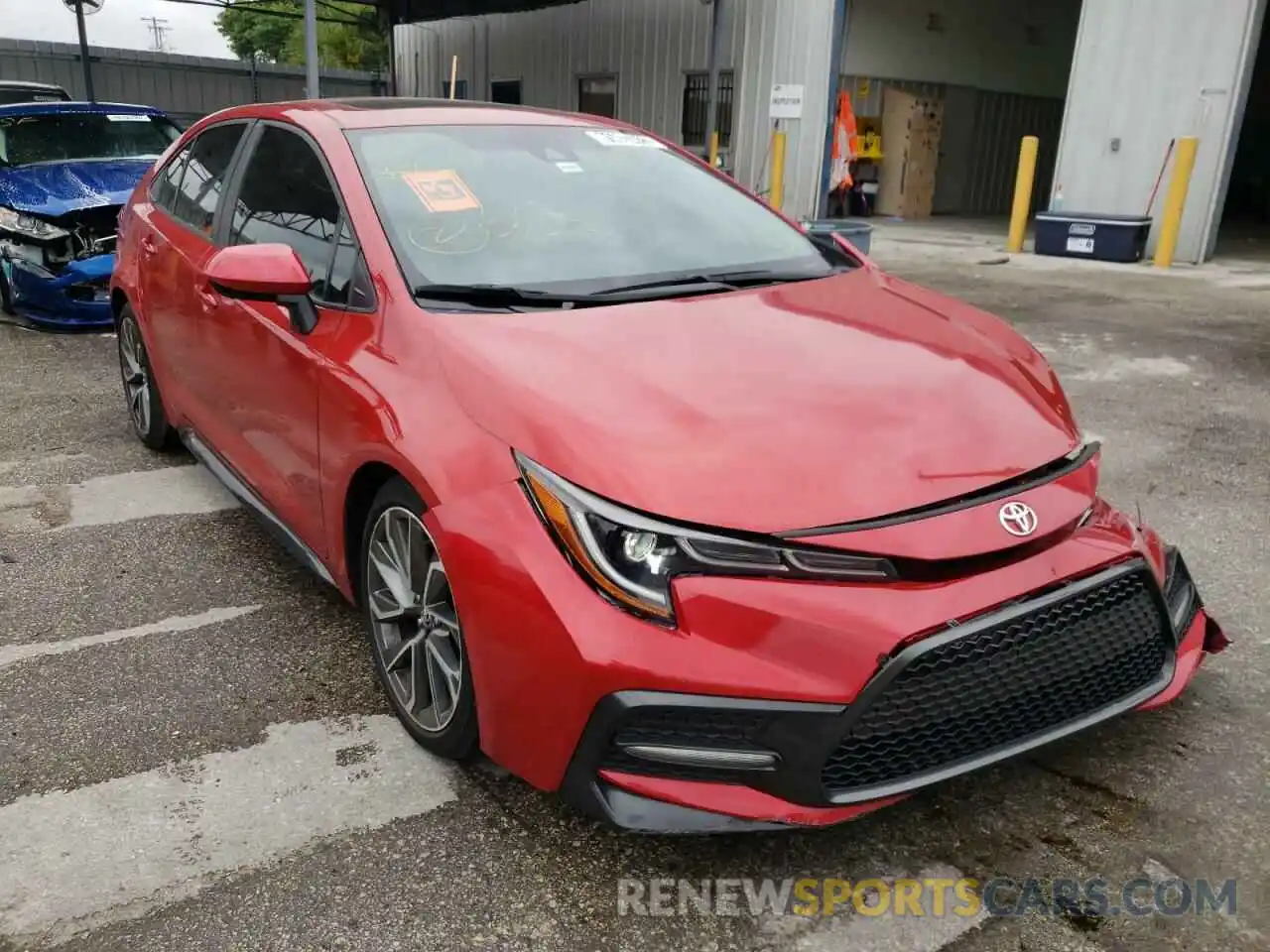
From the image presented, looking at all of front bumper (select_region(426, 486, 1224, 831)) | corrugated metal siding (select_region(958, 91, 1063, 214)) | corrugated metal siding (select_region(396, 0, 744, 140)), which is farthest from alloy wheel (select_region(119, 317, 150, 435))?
corrugated metal siding (select_region(958, 91, 1063, 214))

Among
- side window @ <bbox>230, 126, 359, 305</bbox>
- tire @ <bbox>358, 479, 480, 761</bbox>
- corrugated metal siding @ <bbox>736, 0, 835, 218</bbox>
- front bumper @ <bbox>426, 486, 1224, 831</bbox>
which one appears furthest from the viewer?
corrugated metal siding @ <bbox>736, 0, 835, 218</bbox>

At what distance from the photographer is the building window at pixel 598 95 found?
2066cm

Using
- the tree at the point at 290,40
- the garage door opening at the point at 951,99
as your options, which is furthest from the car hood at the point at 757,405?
the tree at the point at 290,40

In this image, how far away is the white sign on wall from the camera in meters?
14.2

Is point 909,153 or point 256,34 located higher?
point 256,34

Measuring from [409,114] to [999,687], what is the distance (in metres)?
2.53

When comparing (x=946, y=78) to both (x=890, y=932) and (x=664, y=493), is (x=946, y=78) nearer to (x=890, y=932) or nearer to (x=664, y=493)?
(x=664, y=493)

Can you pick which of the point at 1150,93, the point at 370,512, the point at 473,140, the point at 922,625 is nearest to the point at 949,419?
the point at 922,625

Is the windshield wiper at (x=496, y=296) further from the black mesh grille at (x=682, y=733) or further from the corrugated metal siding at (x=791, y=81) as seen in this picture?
the corrugated metal siding at (x=791, y=81)

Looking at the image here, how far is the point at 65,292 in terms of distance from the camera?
23.5 feet

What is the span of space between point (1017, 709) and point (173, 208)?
3.85 metres

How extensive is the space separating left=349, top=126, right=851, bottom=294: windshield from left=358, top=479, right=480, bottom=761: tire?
67 centimetres

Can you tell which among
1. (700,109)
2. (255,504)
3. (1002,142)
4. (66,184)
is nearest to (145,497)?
(255,504)

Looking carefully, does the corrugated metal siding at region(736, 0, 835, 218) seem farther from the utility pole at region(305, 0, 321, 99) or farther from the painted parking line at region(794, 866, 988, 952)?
the painted parking line at region(794, 866, 988, 952)
